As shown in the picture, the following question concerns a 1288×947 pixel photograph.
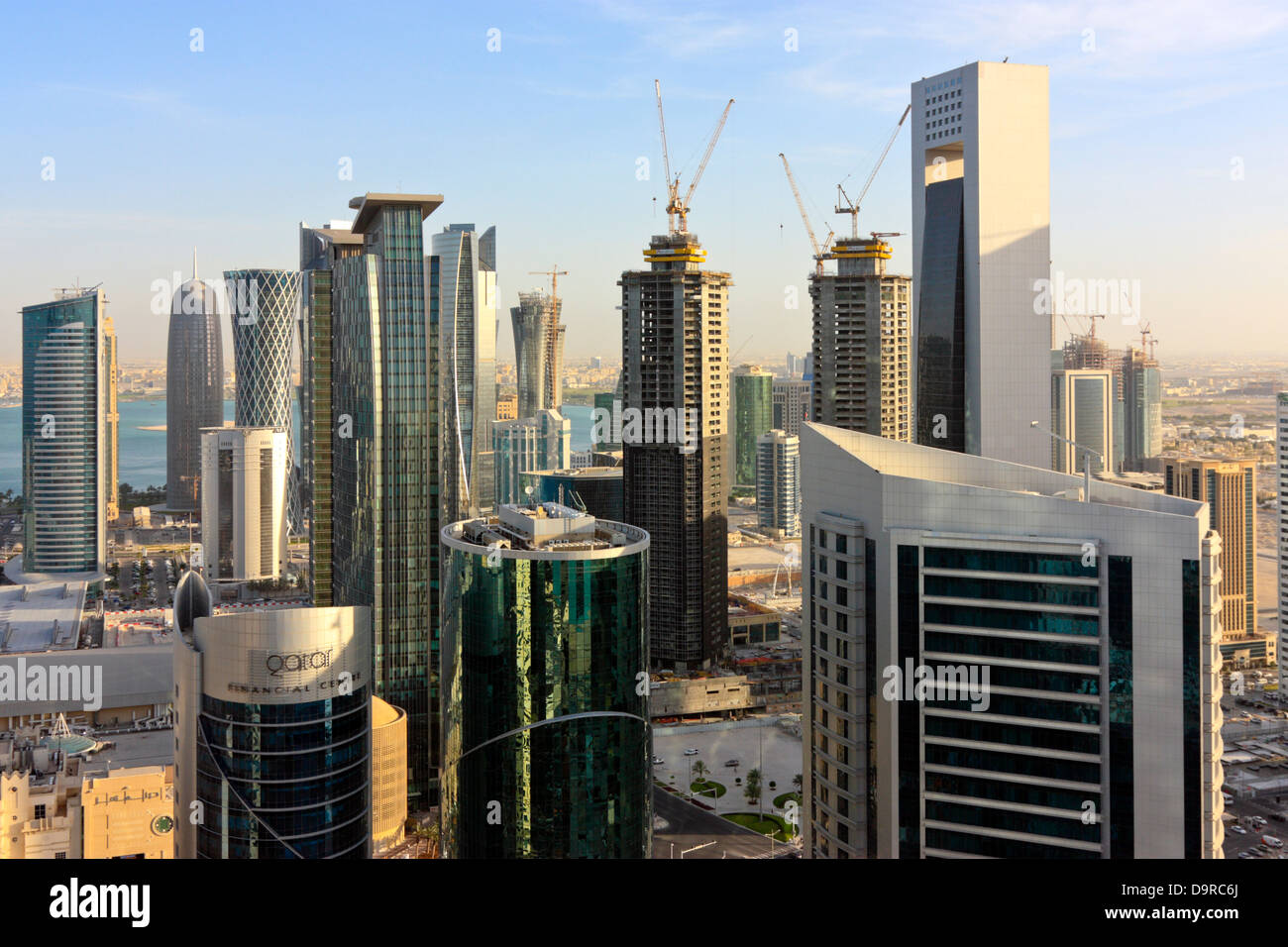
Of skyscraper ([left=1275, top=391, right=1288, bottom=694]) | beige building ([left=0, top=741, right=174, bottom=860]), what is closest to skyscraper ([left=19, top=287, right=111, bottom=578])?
beige building ([left=0, top=741, right=174, bottom=860])

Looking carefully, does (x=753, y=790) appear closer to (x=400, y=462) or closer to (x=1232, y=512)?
(x=400, y=462)

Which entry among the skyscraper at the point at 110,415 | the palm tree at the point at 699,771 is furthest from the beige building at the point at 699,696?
the skyscraper at the point at 110,415

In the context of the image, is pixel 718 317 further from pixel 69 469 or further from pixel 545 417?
pixel 69 469

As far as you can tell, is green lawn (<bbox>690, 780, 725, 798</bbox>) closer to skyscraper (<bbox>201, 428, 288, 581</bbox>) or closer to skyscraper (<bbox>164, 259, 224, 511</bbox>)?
skyscraper (<bbox>201, 428, 288, 581</bbox>)

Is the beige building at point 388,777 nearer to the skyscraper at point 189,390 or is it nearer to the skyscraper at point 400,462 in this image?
the skyscraper at point 400,462

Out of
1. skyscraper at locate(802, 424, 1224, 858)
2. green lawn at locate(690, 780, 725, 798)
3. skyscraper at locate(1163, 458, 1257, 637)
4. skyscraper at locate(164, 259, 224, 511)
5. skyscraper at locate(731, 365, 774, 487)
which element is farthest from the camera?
skyscraper at locate(731, 365, 774, 487)

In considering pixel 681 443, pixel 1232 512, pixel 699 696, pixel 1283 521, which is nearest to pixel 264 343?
pixel 681 443
